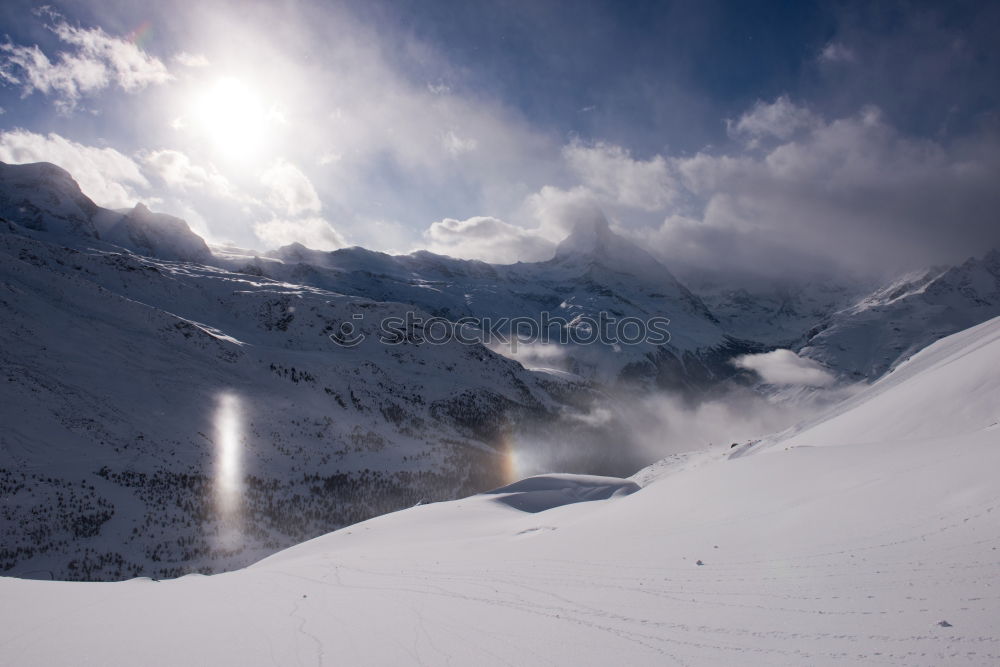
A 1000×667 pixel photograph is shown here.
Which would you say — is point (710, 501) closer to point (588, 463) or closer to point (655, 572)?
point (655, 572)

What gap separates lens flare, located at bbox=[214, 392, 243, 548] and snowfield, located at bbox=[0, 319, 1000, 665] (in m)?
40.0

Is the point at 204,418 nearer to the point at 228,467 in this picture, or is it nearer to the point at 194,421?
the point at 194,421

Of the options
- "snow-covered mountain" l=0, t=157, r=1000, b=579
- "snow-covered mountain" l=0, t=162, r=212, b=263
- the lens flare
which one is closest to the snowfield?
"snow-covered mountain" l=0, t=157, r=1000, b=579

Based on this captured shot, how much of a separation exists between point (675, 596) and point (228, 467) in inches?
2590

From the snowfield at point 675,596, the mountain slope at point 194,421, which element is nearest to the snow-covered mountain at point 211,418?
the mountain slope at point 194,421

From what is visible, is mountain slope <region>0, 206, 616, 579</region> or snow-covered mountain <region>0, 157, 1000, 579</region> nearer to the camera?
mountain slope <region>0, 206, 616, 579</region>

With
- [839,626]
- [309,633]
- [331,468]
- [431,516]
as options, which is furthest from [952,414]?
[331,468]

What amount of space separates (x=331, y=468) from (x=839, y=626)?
74.8 meters

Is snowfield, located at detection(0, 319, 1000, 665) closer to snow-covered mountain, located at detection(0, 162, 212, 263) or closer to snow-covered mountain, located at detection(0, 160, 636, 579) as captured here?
snow-covered mountain, located at detection(0, 160, 636, 579)

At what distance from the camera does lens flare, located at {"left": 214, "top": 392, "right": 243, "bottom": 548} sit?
45.8 meters

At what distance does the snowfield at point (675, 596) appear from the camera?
4.48m

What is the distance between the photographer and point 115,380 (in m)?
65.3

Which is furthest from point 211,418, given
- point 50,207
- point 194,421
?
point 50,207

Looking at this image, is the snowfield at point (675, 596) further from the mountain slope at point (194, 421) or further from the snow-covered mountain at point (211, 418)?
the snow-covered mountain at point (211, 418)
